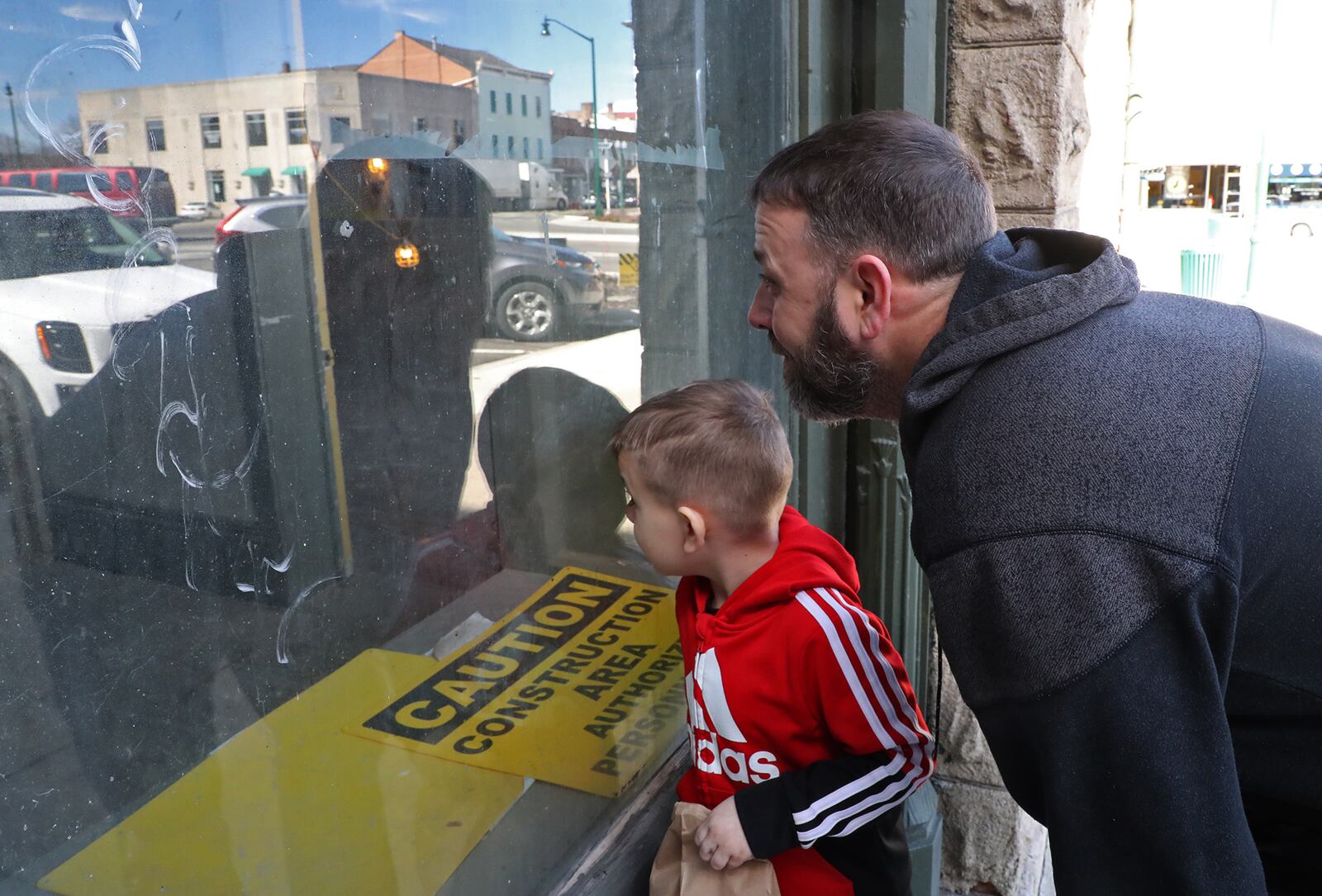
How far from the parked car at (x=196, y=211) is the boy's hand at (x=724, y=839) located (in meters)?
1.18

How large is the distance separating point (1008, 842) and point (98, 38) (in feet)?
10.0

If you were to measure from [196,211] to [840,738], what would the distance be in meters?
1.19

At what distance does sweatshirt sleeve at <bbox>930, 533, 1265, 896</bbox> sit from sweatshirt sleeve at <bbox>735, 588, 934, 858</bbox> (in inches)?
23.1

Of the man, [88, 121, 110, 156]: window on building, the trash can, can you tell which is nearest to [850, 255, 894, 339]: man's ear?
the man

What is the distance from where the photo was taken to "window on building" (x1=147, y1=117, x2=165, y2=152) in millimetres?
1124

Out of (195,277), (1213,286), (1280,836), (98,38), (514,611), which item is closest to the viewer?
(98,38)

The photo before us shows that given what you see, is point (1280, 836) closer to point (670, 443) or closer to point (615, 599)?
point (670, 443)

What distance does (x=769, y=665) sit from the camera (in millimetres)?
1748

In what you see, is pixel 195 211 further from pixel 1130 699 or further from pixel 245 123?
pixel 1130 699

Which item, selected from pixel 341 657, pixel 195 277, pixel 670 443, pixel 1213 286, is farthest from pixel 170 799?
pixel 1213 286

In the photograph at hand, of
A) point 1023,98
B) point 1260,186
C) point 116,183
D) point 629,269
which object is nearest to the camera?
point 116,183

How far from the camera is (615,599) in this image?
2.30m

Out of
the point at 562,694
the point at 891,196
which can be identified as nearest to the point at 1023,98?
the point at 891,196

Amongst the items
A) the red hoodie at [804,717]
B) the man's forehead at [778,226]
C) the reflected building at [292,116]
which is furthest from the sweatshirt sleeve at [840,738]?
the reflected building at [292,116]
